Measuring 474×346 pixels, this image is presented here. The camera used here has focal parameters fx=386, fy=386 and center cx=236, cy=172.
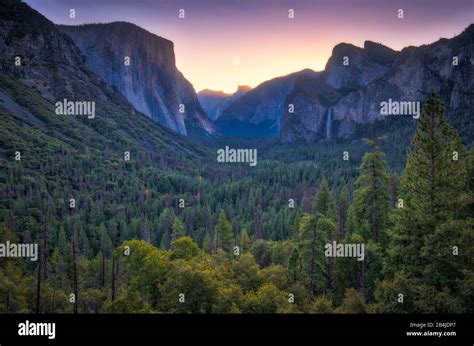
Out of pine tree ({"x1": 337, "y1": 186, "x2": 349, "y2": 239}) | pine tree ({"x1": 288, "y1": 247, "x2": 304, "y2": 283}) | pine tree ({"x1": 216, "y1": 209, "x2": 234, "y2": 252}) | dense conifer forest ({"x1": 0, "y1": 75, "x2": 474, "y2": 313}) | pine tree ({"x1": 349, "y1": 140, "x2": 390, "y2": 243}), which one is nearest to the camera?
dense conifer forest ({"x1": 0, "y1": 75, "x2": 474, "y2": 313})

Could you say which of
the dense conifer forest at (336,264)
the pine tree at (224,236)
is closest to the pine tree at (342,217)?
the dense conifer forest at (336,264)

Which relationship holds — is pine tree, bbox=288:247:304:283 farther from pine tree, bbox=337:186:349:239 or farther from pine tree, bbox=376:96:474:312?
pine tree, bbox=376:96:474:312

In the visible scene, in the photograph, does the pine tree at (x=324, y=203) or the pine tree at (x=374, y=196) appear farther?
the pine tree at (x=324, y=203)

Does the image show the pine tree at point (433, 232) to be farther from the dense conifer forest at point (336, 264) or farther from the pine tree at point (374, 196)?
the pine tree at point (374, 196)

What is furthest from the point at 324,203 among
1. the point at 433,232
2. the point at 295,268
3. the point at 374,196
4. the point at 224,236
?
the point at 433,232

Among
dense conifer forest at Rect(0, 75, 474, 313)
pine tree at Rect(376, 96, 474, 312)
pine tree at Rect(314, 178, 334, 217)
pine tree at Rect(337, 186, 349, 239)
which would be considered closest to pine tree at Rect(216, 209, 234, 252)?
dense conifer forest at Rect(0, 75, 474, 313)

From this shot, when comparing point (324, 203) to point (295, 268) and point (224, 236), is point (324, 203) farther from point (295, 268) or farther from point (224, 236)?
point (224, 236)

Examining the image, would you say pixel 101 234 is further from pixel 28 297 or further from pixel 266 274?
pixel 266 274

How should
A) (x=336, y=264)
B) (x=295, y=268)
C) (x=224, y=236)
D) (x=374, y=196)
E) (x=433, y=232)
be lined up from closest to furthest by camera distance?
(x=433, y=232) → (x=374, y=196) → (x=336, y=264) → (x=295, y=268) → (x=224, y=236)

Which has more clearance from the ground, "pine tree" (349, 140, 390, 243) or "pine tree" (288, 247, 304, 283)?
"pine tree" (349, 140, 390, 243)
